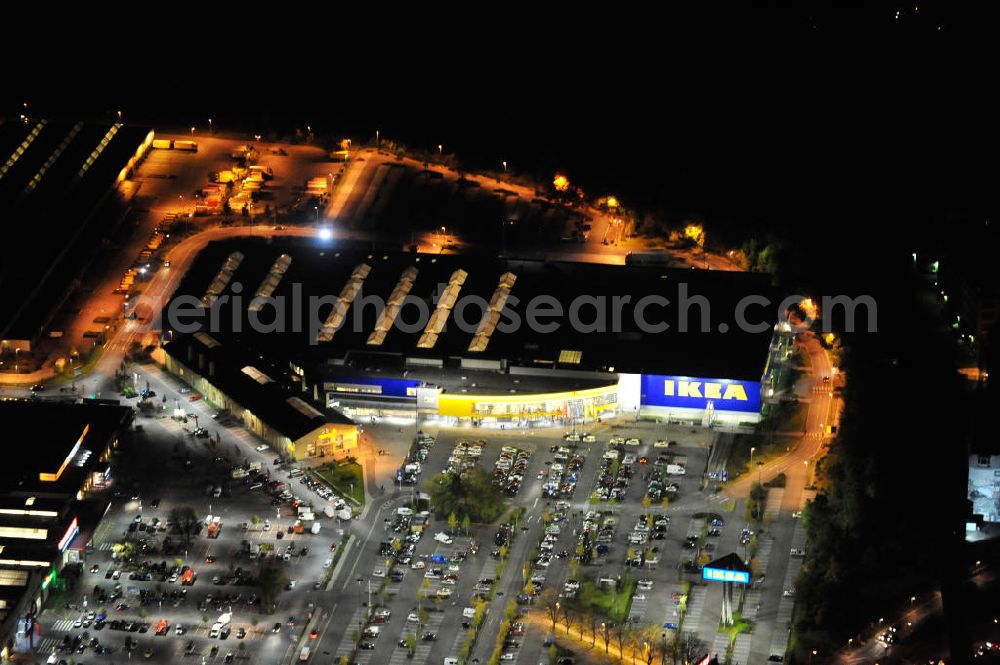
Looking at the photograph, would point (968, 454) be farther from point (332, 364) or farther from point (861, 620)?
point (332, 364)

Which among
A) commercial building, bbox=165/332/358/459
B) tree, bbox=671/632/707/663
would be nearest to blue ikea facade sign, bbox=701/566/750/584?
tree, bbox=671/632/707/663

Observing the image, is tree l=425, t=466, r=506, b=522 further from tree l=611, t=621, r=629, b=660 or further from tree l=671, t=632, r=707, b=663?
tree l=671, t=632, r=707, b=663

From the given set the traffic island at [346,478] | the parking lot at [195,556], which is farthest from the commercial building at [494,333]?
the parking lot at [195,556]

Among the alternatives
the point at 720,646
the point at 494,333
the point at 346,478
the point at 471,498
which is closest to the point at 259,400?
the point at 346,478

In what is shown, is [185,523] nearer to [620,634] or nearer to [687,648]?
[620,634]

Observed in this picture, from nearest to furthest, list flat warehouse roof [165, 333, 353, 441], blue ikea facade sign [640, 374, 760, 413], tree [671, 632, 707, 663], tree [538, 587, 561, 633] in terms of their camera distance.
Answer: tree [671, 632, 707, 663]
tree [538, 587, 561, 633]
flat warehouse roof [165, 333, 353, 441]
blue ikea facade sign [640, 374, 760, 413]

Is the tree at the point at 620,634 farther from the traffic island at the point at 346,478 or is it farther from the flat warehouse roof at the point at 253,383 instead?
the flat warehouse roof at the point at 253,383
